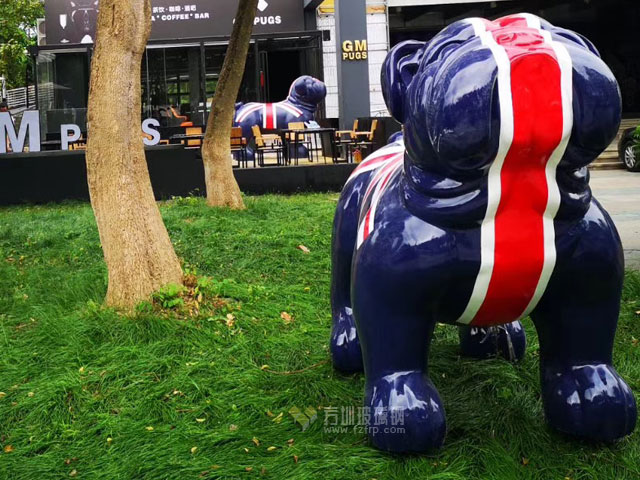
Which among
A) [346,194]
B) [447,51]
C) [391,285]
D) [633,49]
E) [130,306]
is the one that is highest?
[633,49]

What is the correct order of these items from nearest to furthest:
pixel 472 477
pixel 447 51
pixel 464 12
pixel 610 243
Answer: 1. pixel 447 51
2. pixel 610 243
3. pixel 472 477
4. pixel 464 12

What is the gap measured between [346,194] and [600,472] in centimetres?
152

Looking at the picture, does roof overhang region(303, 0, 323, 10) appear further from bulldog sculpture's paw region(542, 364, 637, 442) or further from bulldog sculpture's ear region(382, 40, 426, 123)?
bulldog sculpture's paw region(542, 364, 637, 442)

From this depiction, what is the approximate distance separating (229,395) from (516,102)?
2.10 m

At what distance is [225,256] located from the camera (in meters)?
6.58

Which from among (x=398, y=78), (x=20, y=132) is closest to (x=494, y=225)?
(x=398, y=78)

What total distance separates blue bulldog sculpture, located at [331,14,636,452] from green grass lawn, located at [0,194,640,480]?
0.18 metres

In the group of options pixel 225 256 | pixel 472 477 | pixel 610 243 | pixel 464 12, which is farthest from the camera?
pixel 464 12

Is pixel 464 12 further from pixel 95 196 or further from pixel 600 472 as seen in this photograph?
pixel 600 472

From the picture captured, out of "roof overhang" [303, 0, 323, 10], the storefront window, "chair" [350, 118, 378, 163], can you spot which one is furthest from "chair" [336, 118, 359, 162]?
the storefront window

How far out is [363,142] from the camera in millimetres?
13484

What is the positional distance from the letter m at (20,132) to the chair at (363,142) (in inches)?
205

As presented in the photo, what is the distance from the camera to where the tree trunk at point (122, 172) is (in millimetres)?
4727

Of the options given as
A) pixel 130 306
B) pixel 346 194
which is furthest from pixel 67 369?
pixel 346 194
